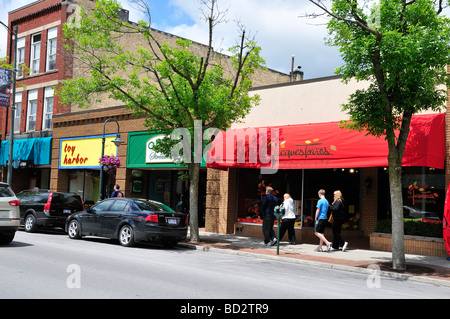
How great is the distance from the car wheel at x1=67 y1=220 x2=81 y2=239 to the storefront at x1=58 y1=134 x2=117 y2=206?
26.6ft

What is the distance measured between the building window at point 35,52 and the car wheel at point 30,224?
14193mm

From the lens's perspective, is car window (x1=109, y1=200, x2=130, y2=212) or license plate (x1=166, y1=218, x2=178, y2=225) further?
car window (x1=109, y1=200, x2=130, y2=212)

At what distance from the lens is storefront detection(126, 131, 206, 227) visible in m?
21.2

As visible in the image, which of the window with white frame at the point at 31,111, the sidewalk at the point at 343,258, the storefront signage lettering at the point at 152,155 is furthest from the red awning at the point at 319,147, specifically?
the window with white frame at the point at 31,111

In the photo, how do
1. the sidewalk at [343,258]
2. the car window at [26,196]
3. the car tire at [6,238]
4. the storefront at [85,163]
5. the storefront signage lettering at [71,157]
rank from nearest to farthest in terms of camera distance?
the sidewalk at [343,258] < the car tire at [6,238] < the car window at [26,196] < the storefront at [85,163] < the storefront signage lettering at [71,157]

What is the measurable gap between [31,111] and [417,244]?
78.5 ft

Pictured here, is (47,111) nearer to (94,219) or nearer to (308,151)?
(94,219)

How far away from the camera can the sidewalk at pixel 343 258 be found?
10.3 meters

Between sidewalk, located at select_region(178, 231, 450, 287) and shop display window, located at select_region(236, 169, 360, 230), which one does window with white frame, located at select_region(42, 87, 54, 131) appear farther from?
sidewalk, located at select_region(178, 231, 450, 287)

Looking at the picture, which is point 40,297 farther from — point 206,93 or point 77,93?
point 77,93

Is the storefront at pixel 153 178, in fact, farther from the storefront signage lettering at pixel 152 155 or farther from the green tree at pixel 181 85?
the green tree at pixel 181 85

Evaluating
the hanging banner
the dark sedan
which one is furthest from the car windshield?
the hanging banner

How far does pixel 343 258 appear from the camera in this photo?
12430mm
